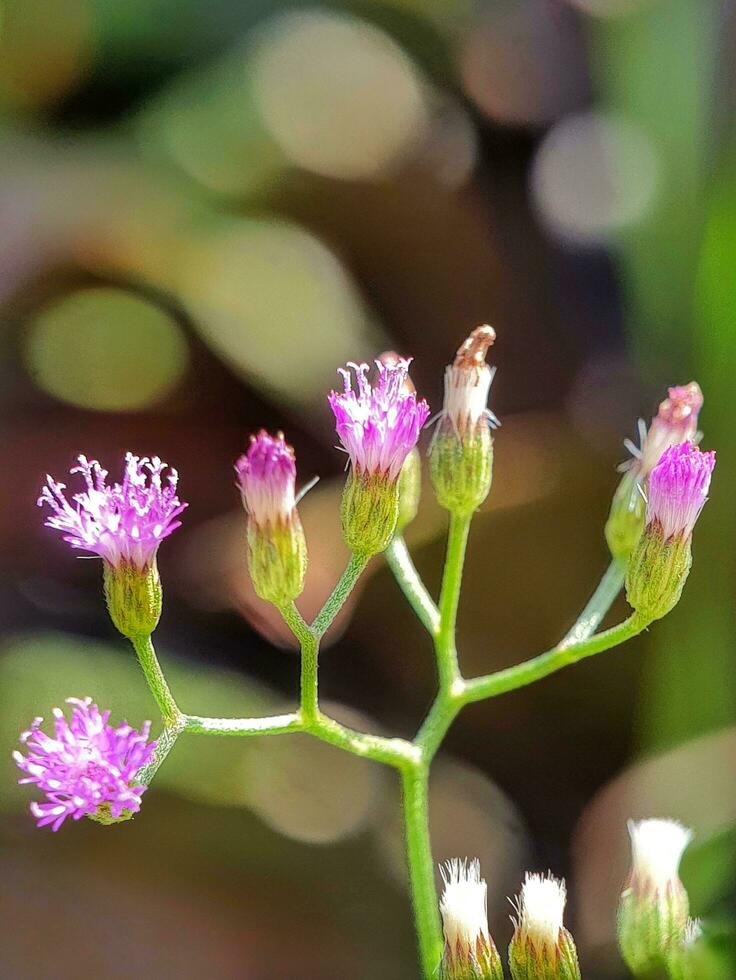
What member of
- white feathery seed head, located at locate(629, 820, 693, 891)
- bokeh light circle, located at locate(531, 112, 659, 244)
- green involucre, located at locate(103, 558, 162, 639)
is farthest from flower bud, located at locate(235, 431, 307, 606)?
bokeh light circle, located at locate(531, 112, 659, 244)

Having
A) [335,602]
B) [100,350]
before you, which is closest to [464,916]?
[335,602]

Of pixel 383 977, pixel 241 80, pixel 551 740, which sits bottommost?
Result: pixel 383 977

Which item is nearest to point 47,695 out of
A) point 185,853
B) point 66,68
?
point 185,853

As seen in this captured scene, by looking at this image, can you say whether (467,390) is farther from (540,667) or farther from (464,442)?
(540,667)

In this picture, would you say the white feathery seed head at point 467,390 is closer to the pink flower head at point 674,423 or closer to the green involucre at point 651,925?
the pink flower head at point 674,423

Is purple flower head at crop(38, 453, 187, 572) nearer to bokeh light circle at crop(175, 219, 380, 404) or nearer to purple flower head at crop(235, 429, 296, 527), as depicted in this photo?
purple flower head at crop(235, 429, 296, 527)

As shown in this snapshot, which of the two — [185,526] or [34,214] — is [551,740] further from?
[34,214]
